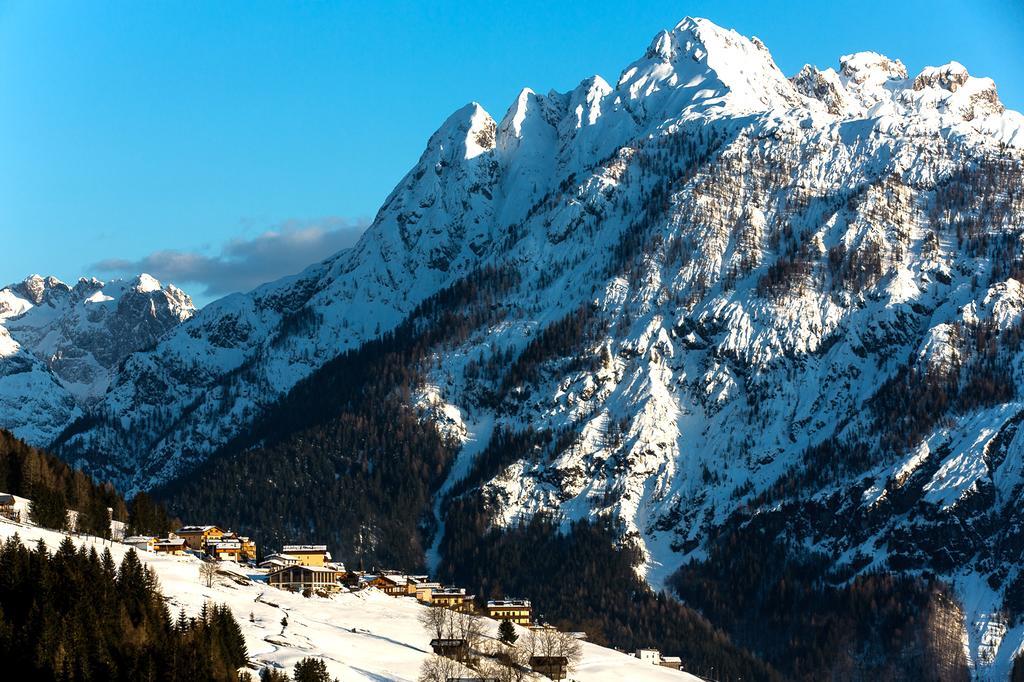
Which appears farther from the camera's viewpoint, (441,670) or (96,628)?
(441,670)

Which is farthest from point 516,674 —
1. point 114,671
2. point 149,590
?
point 114,671

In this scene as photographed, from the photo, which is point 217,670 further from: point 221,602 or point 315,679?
point 221,602

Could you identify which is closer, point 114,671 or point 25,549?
point 114,671

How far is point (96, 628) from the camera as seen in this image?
15812cm

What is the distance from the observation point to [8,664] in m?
153

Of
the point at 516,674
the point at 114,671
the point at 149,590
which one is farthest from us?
the point at 516,674

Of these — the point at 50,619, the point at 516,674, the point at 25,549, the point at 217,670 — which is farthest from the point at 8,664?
the point at 516,674

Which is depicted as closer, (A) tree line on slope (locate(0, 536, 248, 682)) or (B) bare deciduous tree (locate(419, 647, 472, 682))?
(A) tree line on slope (locate(0, 536, 248, 682))

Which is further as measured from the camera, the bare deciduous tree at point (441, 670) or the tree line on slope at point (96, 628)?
the bare deciduous tree at point (441, 670)

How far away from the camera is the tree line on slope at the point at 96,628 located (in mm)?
152875

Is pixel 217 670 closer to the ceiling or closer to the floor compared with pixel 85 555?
closer to the floor

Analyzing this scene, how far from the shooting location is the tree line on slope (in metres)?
153

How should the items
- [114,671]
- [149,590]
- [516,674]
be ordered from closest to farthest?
[114,671] < [149,590] < [516,674]

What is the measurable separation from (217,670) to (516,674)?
4344cm
